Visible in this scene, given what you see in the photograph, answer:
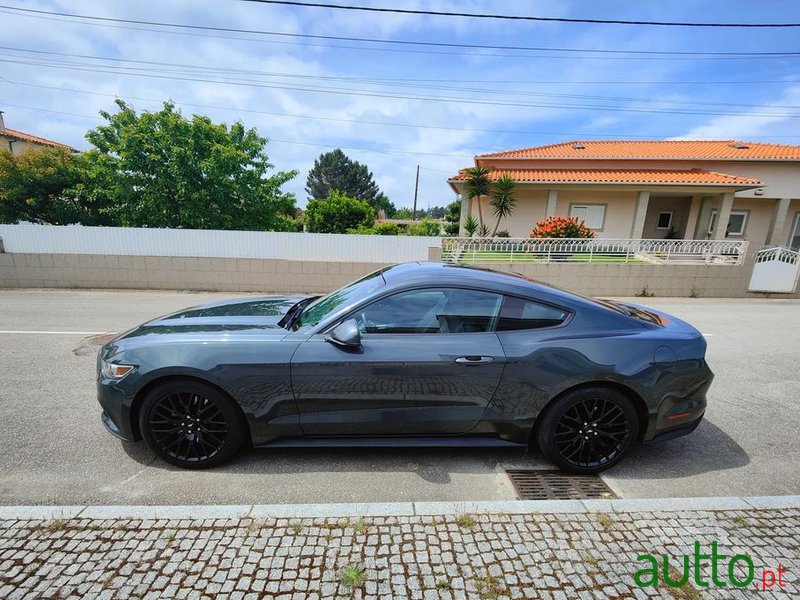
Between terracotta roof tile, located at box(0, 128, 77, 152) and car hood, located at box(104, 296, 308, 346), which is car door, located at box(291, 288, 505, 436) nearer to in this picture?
car hood, located at box(104, 296, 308, 346)

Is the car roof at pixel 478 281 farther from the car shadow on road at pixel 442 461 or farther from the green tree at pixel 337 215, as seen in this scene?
the green tree at pixel 337 215

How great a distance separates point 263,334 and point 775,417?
4.70 m

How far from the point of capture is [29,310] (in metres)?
7.16

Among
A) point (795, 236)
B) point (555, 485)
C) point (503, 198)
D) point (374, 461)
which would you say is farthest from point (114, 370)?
point (795, 236)

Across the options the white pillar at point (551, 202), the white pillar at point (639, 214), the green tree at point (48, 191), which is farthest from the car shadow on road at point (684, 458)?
the green tree at point (48, 191)

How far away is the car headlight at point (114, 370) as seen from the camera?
2.53 meters

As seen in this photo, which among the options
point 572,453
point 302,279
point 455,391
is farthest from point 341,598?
point 302,279

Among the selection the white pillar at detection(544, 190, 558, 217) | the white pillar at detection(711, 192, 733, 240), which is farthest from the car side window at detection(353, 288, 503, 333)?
the white pillar at detection(711, 192, 733, 240)

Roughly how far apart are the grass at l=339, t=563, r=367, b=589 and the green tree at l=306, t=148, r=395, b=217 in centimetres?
5987

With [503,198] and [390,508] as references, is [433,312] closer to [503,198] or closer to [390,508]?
[390,508]

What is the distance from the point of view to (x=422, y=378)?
252 centimetres

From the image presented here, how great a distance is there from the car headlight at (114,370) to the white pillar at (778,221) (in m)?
24.4

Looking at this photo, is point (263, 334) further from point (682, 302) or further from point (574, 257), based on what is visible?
point (682, 302)

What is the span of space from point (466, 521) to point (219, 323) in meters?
2.21
